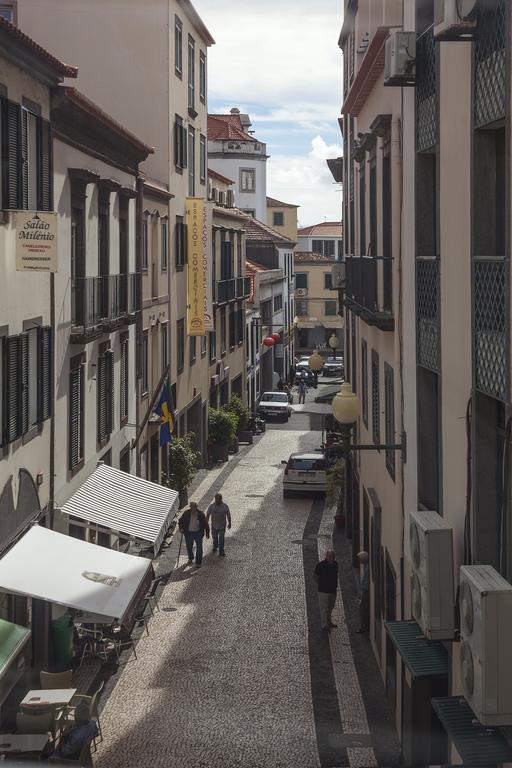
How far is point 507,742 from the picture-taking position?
24.0 ft

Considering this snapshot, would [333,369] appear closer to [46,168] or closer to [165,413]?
[165,413]

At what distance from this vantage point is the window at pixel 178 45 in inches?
1275

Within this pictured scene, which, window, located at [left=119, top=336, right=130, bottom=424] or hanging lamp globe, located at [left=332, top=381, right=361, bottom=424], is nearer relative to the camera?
hanging lamp globe, located at [left=332, top=381, right=361, bottom=424]

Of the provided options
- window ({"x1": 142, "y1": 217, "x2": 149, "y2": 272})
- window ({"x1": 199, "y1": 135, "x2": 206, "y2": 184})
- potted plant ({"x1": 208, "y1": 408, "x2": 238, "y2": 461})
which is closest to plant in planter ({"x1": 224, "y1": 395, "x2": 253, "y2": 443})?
potted plant ({"x1": 208, "y1": 408, "x2": 238, "y2": 461})

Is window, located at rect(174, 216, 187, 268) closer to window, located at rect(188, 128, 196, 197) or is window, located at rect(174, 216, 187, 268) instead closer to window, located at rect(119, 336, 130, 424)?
window, located at rect(188, 128, 196, 197)

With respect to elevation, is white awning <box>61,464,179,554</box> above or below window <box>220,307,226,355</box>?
below

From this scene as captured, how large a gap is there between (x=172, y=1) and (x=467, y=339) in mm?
25394

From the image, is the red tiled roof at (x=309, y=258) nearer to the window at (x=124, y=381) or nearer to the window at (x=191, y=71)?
the window at (x=191, y=71)

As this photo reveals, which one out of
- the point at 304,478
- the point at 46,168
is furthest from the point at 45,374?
the point at 304,478

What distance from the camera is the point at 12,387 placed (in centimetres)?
1449

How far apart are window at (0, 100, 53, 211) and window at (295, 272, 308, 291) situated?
7784 cm

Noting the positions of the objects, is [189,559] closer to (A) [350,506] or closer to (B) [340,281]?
(A) [350,506]

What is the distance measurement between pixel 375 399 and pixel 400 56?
8224 mm

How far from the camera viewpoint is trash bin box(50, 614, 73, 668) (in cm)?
1645
